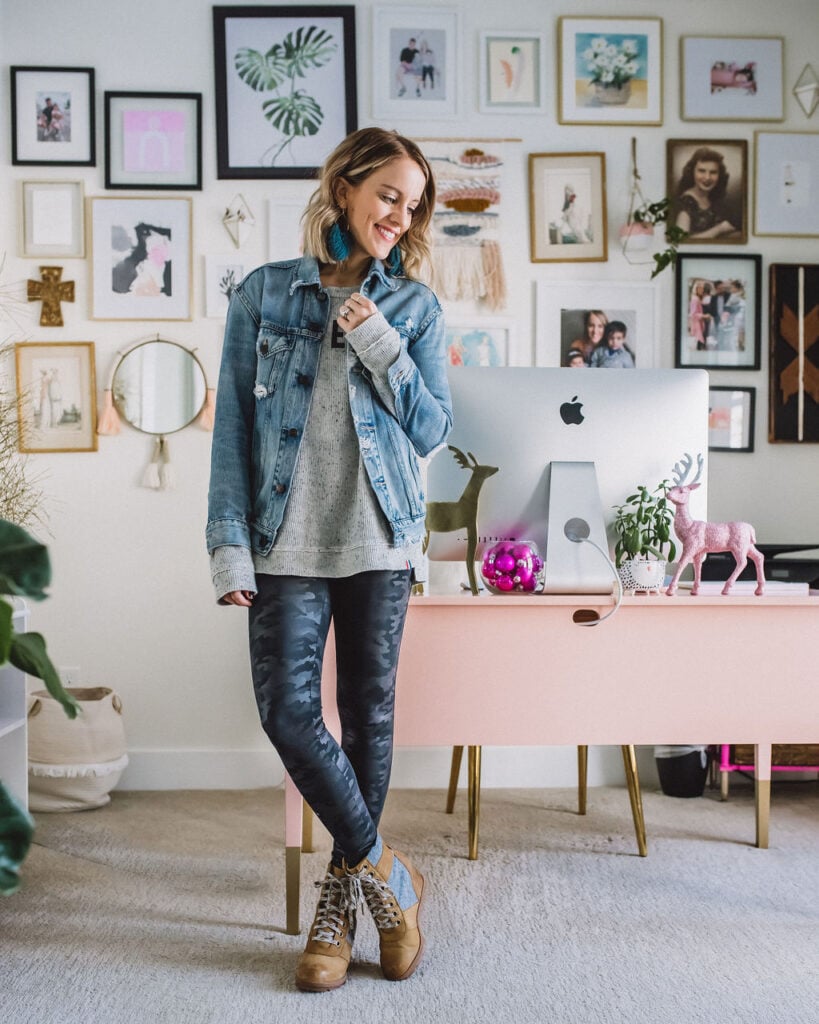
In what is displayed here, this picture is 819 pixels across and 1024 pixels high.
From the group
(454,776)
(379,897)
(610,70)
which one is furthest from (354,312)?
(610,70)

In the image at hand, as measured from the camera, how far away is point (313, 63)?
2.95m

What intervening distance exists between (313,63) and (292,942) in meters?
2.46

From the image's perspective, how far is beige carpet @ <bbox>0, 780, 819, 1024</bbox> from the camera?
1.59 meters

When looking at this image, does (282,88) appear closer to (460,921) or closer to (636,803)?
(636,803)

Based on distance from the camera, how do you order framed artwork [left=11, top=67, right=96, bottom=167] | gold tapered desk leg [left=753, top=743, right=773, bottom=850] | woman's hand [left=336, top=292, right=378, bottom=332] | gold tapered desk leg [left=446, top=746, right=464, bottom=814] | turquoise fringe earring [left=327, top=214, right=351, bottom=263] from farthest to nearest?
framed artwork [left=11, top=67, right=96, bottom=167] → gold tapered desk leg [left=446, top=746, right=464, bottom=814] → gold tapered desk leg [left=753, top=743, right=773, bottom=850] → turquoise fringe earring [left=327, top=214, right=351, bottom=263] → woman's hand [left=336, top=292, right=378, bottom=332]

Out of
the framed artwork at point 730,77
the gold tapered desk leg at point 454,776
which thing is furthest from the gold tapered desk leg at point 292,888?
the framed artwork at point 730,77

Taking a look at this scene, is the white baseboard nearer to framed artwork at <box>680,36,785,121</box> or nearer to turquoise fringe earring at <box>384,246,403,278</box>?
turquoise fringe earring at <box>384,246,403,278</box>

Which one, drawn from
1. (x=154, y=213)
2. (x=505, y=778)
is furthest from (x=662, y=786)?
(x=154, y=213)

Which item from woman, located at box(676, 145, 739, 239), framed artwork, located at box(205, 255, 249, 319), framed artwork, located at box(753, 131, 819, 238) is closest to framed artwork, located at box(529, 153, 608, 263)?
woman, located at box(676, 145, 739, 239)

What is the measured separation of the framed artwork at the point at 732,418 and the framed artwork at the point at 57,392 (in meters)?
1.92

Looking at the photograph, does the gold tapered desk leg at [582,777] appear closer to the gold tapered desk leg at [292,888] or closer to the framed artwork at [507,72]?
the gold tapered desk leg at [292,888]

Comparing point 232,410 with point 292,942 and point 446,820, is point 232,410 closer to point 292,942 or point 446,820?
point 292,942

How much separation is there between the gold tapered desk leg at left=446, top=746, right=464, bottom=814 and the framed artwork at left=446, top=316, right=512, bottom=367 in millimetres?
1171

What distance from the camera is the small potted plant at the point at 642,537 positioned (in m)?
1.95
